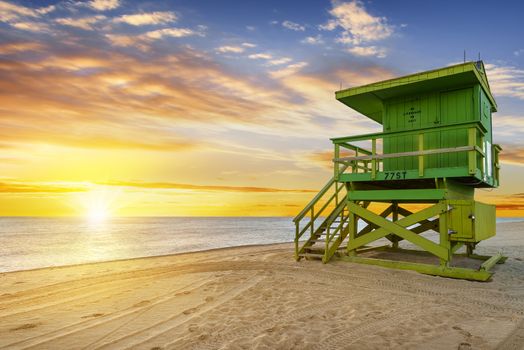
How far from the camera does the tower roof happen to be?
966cm

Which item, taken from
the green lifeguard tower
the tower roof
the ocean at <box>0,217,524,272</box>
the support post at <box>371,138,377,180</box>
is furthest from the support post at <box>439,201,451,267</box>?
the ocean at <box>0,217,524,272</box>

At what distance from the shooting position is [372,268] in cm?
979

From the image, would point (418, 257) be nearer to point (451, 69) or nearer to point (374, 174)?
point (374, 174)

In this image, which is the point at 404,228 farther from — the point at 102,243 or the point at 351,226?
the point at 102,243

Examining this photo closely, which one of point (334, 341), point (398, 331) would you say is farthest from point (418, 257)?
point (334, 341)

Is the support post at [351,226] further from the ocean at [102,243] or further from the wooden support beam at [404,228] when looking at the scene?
the ocean at [102,243]

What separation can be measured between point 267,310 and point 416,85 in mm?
7998

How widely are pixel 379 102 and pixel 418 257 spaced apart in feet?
18.7

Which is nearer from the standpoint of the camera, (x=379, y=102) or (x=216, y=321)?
(x=216, y=321)

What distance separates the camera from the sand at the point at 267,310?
4.92m

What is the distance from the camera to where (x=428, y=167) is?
35.1ft

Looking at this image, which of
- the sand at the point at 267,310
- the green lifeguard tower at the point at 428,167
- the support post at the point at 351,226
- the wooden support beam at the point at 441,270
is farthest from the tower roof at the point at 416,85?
the sand at the point at 267,310

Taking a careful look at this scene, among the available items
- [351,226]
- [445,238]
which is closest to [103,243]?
[351,226]

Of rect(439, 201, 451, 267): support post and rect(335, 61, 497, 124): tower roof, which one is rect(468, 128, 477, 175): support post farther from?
rect(335, 61, 497, 124): tower roof
